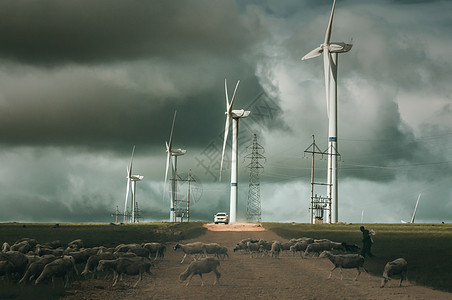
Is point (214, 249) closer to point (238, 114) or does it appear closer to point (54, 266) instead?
point (54, 266)

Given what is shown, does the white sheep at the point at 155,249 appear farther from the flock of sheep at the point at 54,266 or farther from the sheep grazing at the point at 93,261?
the flock of sheep at the point at 54,266

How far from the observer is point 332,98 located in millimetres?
95250

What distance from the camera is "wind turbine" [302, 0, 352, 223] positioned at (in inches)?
3708

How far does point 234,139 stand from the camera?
4596 inches

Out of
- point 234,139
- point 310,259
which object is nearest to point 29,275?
point 310,259

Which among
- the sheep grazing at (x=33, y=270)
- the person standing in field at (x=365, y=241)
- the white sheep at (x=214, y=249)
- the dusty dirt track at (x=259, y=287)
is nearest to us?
the dusty dirt track at (x=259, y=287)

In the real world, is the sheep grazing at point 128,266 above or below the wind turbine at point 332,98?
below

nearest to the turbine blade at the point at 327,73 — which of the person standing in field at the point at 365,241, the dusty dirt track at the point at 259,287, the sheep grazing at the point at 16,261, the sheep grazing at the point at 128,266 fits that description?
the person standing in field at the point at 365,241

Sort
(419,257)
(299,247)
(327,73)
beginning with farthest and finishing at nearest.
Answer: (327,73), (299,247), (419,257)

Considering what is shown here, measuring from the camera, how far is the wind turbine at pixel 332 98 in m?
94.2

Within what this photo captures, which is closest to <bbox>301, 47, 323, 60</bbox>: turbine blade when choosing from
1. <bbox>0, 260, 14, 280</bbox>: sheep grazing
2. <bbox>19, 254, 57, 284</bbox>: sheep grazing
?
<bbox>19, 254, 57, 284</bbox>: sheep grazing

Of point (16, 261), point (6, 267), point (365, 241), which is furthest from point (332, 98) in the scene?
point (6, 267)

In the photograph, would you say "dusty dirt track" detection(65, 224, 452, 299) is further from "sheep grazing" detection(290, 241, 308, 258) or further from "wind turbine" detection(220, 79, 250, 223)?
"wind turbine" detection(220, 79, 250, 223)

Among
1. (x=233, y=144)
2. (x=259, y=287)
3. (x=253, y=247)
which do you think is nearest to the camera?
(x=259, y=287)
